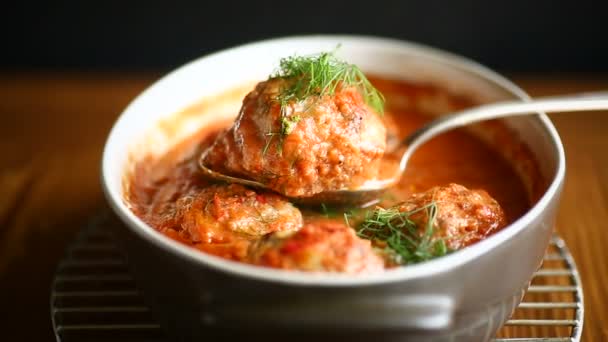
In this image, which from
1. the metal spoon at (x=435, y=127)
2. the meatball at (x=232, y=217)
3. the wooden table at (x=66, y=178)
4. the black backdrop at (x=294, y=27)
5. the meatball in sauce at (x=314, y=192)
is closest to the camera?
the meatball in sauce at (x=314, y=192)

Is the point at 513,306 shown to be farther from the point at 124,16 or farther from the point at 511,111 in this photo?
the point at 124,16

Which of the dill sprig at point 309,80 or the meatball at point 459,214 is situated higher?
the dill sprig at point 309,80

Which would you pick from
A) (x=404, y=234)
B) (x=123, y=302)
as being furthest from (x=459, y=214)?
(x=123, y=302)

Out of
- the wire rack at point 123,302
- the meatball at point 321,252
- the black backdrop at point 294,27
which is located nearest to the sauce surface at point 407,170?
the wire rack at point 123,302

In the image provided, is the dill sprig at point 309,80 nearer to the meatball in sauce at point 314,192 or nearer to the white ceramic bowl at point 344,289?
the meatball in sauce at point 314,192

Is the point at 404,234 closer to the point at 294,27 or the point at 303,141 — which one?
the point at 303,141

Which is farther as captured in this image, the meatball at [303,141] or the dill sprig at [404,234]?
the meatball at [303,141]
